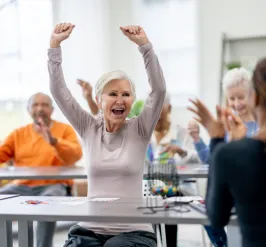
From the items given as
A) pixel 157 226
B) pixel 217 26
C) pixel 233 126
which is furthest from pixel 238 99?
pixel 217 26

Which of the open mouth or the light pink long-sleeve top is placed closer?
the light pink long-sleeve top

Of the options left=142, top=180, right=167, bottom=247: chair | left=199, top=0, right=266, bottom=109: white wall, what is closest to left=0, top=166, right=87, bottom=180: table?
left=142, top=180, right=167, bottom=247: chair

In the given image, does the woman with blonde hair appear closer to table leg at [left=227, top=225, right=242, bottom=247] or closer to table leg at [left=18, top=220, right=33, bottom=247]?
table leg at [left=227, top=225, right=242, bottom=247]

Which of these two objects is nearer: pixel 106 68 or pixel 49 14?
pixel 49 14

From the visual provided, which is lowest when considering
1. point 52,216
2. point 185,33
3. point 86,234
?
point 86,234

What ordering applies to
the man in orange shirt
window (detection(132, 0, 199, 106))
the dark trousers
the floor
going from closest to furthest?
the dark trousers
the man in orange shirt
the floor
window (detection(132, 0, 199, 106))

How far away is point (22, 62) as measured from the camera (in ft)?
19.4

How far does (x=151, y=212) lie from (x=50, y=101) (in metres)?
2.37

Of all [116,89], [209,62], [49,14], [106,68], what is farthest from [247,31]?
[116,89]

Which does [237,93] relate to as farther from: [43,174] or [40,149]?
[40,149]

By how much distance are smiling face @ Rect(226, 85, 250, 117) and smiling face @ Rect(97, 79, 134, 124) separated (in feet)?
3.41

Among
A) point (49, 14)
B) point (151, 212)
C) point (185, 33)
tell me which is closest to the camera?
point (151, 212)

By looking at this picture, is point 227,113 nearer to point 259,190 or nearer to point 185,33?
point 259,190

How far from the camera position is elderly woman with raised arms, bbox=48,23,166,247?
204 centimetres
